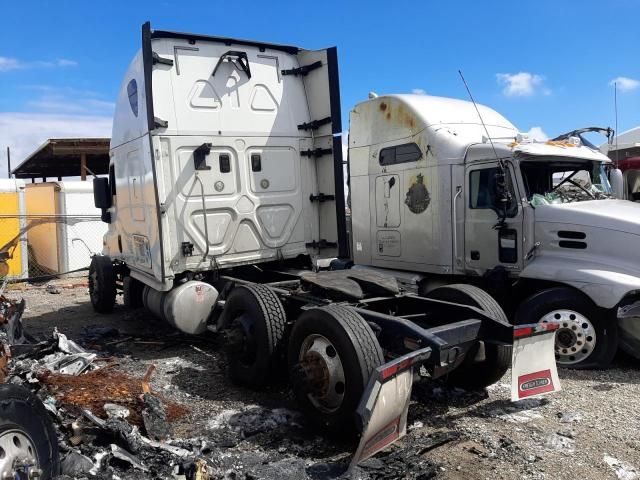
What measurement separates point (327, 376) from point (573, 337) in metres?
3.13

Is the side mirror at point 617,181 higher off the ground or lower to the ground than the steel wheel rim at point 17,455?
higher

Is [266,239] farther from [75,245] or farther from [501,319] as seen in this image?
[75,245]

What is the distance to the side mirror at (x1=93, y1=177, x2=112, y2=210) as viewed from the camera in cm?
864

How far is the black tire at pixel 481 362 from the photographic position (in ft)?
16.0

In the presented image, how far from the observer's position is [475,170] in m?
6.99

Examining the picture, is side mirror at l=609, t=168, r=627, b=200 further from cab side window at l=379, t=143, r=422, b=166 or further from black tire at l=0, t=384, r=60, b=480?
black tire at l=0, t=384, r=60, b=480

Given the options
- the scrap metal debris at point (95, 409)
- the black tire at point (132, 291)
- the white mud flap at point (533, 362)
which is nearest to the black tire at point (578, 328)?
the white mud flap at point (533, 362)

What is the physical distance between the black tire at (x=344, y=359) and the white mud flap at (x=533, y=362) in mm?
1162

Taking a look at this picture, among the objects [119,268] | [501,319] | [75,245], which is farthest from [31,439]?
[75,245]

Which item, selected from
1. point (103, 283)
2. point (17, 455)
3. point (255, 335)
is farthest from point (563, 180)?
point (103, 283)

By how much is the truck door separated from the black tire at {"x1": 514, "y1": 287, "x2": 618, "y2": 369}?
27.4 inches

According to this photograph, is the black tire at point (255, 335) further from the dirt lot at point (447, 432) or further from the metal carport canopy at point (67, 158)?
the metal carport canopy at point (67, 158)

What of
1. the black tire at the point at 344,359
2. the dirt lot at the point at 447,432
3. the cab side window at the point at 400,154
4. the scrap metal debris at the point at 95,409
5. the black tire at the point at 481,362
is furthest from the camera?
the cab side window at the point at 400,154

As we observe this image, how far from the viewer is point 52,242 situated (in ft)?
48.9
